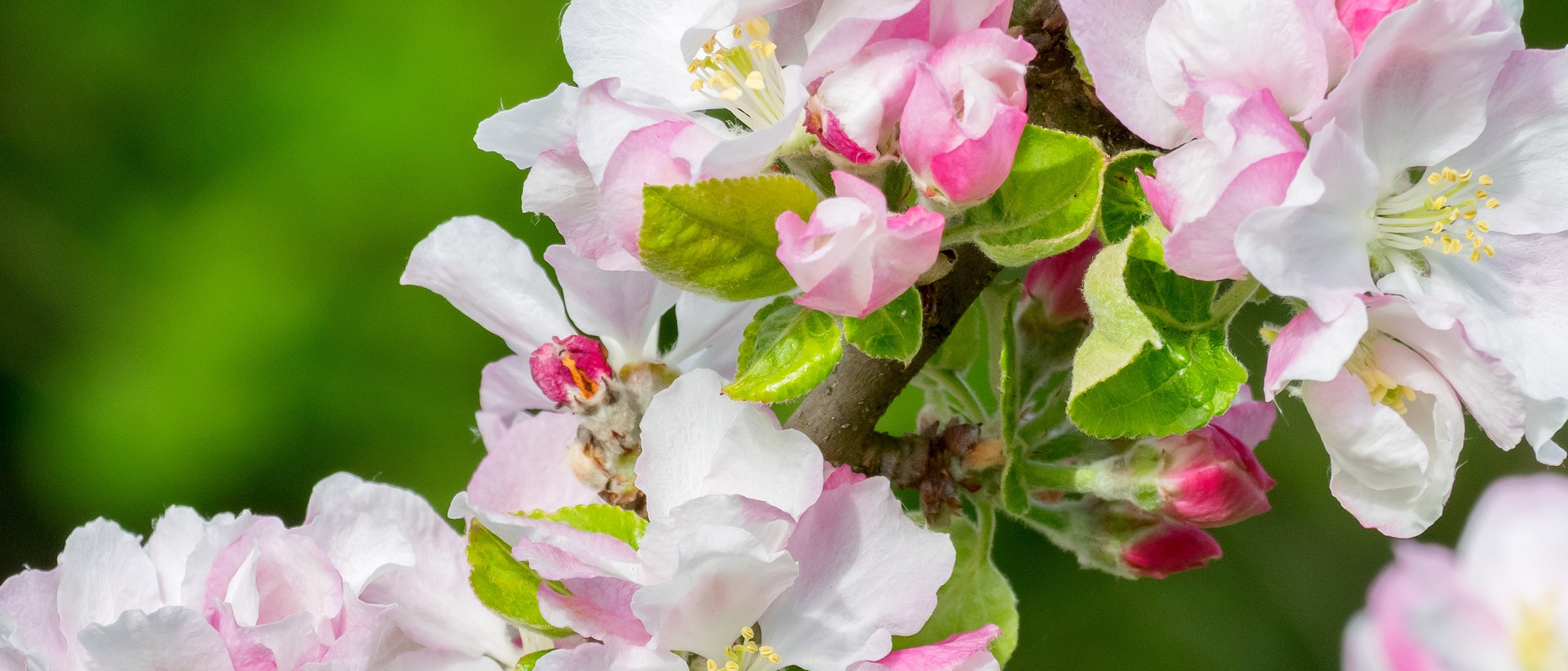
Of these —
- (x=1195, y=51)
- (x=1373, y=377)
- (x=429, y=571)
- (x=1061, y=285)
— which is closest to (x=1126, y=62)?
(x=1195, y=51)

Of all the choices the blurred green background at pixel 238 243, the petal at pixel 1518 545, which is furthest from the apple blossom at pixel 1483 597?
the blurred green background at pixel 238 243

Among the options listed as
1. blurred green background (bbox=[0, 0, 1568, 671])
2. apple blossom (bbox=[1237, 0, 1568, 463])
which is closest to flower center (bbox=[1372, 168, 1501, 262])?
apple blossom (bbox=[1237, 0, 1568, 463])

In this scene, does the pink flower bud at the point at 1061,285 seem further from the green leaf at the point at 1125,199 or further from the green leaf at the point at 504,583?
the green leaf at the point at 504,583

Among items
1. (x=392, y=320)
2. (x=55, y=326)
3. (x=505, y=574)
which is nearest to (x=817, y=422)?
(x=505, y=574)

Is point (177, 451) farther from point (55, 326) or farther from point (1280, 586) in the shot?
point (1280, 586)

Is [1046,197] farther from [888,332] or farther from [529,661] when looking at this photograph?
[529,661]

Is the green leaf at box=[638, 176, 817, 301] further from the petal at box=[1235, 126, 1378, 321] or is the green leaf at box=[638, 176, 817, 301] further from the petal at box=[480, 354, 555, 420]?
the petal at box=[480, 354, 555, 420]
